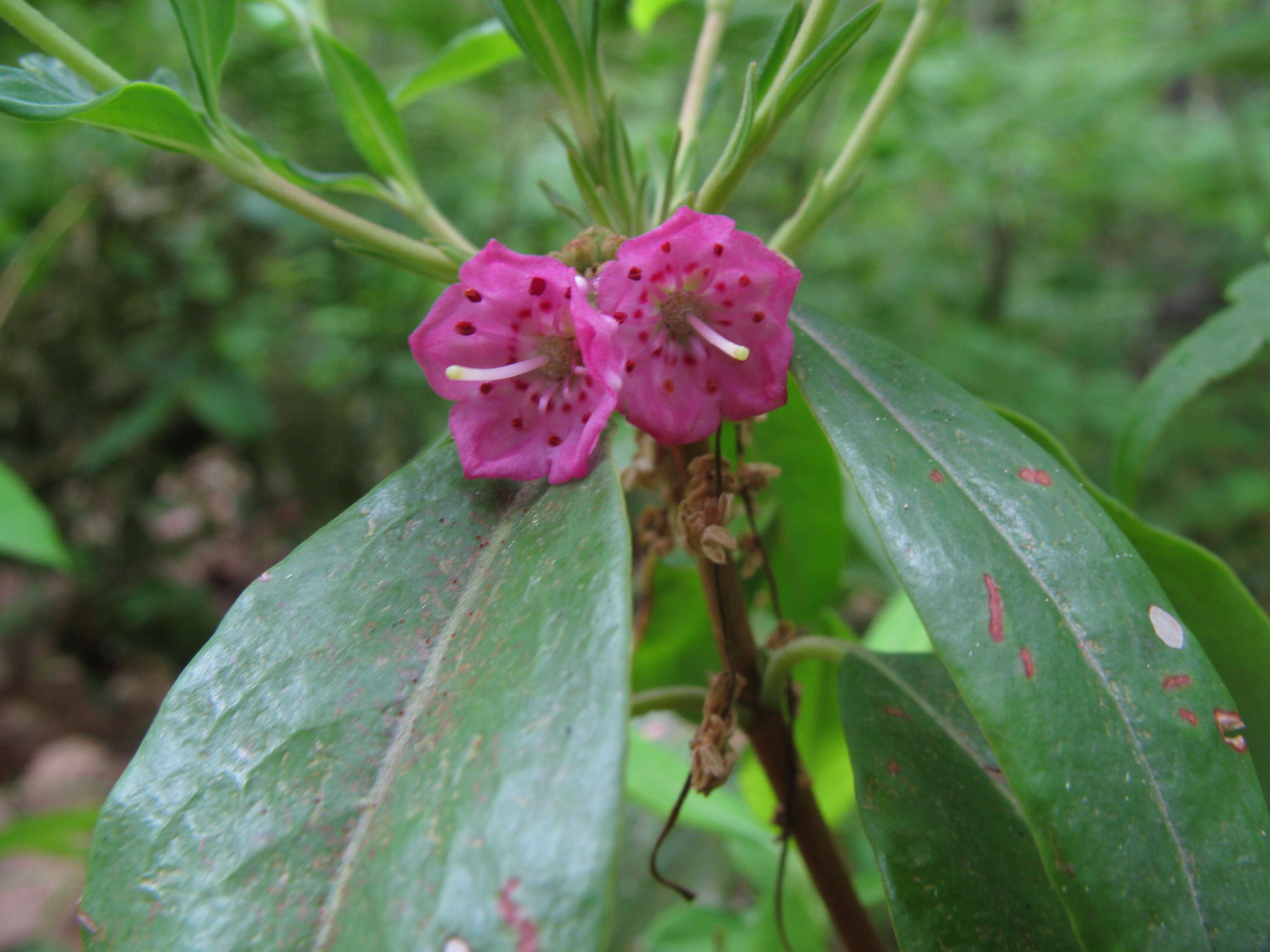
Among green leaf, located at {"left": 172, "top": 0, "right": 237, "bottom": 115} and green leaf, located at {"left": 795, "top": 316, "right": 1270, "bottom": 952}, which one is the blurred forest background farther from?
green leaf, located at {"left": 795, "top": 316, "right": 1270, "bottom": 952}

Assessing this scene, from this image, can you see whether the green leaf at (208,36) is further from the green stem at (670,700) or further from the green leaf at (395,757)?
the green stem at (670,700)

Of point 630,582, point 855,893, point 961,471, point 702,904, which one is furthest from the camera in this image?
point 702,904

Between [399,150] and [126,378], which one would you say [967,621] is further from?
[126,378]

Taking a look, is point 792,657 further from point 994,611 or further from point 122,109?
point 122,109

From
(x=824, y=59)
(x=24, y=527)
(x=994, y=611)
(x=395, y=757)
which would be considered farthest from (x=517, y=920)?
(x=24, y=527)

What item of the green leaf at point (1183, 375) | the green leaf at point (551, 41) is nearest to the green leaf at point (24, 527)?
the green leaf at point (551, 41)

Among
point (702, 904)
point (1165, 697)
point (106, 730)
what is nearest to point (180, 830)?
point (1165, 697)

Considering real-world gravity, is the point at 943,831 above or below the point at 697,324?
below
